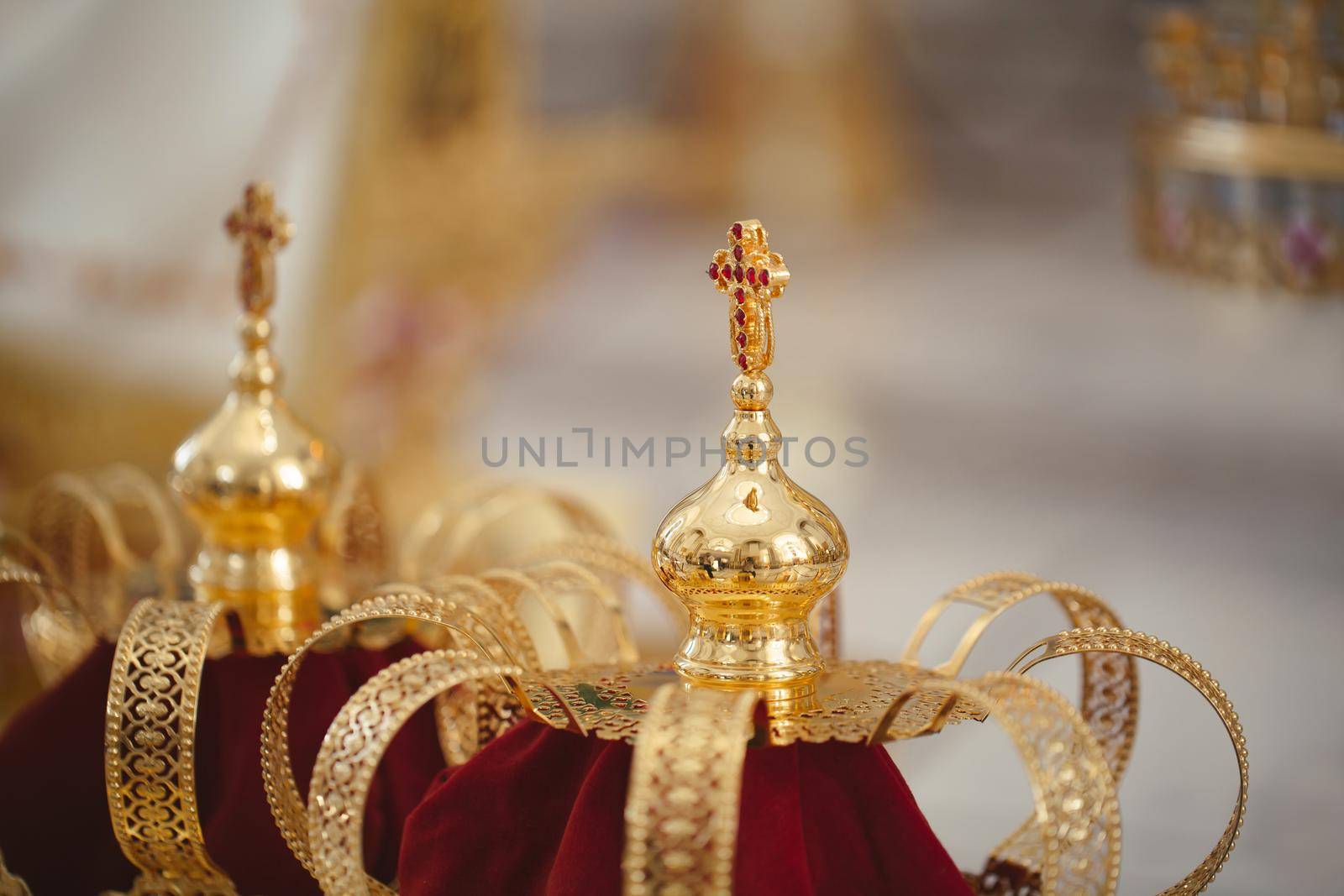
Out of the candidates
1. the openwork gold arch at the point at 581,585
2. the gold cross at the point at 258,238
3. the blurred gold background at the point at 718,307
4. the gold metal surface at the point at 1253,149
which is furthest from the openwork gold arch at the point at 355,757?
the gold metal surface at the point at 1253,149

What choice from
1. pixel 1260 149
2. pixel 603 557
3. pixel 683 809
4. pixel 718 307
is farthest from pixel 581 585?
pixel 718 307

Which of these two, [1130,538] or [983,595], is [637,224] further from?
[983,595]

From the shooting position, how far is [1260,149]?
2199mm

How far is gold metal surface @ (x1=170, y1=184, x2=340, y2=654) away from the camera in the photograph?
38.1 inches

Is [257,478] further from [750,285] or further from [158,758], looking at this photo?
[750,285]

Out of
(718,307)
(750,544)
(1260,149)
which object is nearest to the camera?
(750,544)

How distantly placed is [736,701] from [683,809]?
0.08m

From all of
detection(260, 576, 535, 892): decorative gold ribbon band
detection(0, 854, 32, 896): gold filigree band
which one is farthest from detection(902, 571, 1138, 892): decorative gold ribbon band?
detection(0, 854, 32, 896): gold filigree band

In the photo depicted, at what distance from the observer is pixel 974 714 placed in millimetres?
739

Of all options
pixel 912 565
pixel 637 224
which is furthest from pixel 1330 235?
pixel 637 224

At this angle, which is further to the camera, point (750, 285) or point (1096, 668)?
point (1096, 668)

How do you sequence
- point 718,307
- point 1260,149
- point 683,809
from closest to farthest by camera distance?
point 683,809 < point 1260,149 < point 718,307

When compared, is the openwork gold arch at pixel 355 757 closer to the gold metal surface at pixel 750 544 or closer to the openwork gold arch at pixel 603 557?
the gold metal surface at pixel 750 544

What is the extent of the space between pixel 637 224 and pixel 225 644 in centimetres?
366
